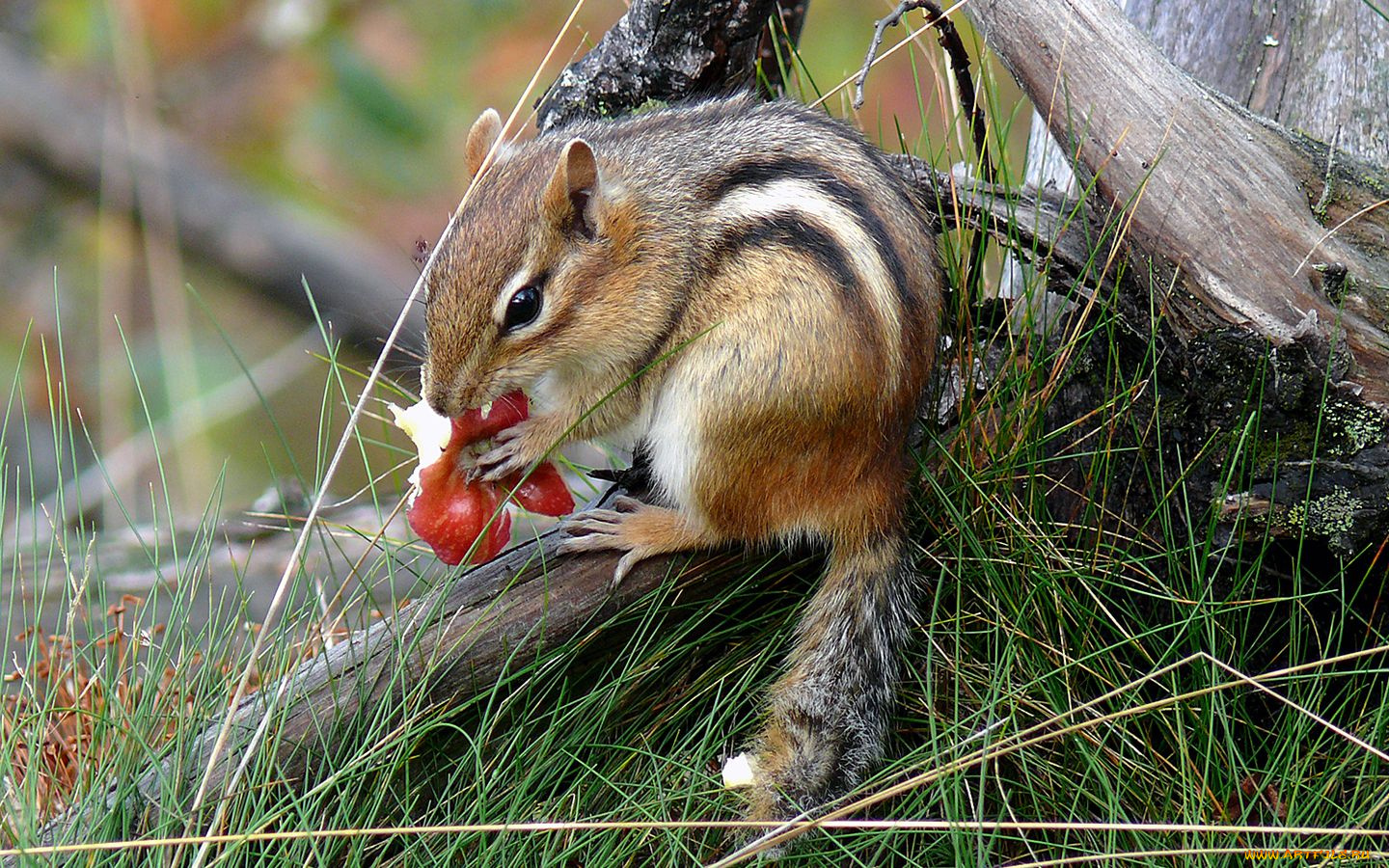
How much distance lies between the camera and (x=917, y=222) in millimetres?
2555

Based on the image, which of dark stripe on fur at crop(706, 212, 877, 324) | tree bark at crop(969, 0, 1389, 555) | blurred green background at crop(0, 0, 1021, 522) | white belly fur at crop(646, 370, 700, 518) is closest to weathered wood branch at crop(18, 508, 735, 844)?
white belly fur at crop(646, 370, 700, 518)

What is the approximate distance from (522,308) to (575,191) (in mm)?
284

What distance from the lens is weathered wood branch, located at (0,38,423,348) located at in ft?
12.4

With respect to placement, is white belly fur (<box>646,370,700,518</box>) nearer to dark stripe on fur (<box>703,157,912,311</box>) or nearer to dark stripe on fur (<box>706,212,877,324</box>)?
dark stripe on fur (<box>706,212,877,324</box>)

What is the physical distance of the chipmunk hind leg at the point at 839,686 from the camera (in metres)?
2.22

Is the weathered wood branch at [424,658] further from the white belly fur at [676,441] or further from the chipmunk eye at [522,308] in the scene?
the chipmunk eye at [522,308]

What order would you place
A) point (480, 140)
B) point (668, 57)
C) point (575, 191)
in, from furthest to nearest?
point (668, 57)
point (480, 140)
point (575, 191)

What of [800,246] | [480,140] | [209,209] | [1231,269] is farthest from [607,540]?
[209,209]

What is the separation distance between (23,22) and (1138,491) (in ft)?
14.9

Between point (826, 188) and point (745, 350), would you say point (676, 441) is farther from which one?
point (826, 188)

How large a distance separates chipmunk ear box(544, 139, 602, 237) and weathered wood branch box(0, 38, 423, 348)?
51.7 inches

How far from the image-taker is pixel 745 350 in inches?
93.7

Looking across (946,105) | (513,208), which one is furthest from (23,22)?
(946,105)

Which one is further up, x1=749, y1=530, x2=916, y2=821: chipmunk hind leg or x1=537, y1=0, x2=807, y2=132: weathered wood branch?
x1=537, y1=0, x2=807, y2=132: weathered wood branch
